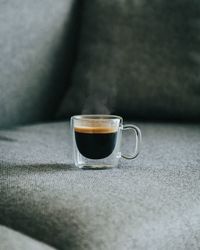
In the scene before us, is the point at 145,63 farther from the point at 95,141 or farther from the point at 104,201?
the point at 104,201

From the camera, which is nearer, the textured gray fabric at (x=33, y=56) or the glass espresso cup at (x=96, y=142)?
the glass espresso cup at (x=96, y=142)

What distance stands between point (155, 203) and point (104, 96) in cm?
70

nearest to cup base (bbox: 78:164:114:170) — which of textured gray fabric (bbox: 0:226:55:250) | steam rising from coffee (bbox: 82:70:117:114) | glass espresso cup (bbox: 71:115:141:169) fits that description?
glass espresso cup (bbox: 71:115:141:169)

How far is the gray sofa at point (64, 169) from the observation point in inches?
27.9

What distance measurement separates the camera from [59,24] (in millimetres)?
1516

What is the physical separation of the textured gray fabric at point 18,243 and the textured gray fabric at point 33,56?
688mm

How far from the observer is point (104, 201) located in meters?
0.74

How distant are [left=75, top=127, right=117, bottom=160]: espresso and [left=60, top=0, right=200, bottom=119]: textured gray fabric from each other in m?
0.49

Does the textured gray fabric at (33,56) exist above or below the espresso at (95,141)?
above

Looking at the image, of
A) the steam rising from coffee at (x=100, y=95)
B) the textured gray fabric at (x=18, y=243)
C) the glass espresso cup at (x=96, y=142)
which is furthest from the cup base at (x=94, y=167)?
the steam rising from coffee at (x=100, y=95)

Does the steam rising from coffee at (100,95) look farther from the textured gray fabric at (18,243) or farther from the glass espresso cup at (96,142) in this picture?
the textured gray fabric at (18,243)

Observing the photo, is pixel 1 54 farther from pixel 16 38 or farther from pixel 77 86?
pixel 77 86

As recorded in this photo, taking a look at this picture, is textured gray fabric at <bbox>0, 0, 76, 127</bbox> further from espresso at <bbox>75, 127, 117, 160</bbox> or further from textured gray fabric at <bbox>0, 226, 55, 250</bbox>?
textured gray fabric at <bbox>0, 226, 55, 250</bbox>

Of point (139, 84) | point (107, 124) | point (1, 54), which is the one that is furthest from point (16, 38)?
point (107, 124)
